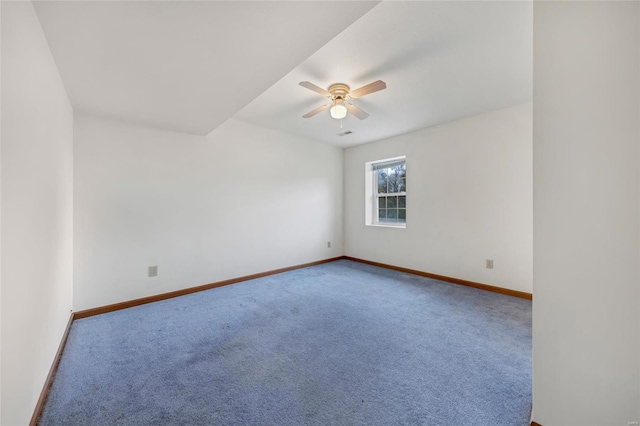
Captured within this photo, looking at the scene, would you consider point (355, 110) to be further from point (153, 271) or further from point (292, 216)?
point (153, 271)

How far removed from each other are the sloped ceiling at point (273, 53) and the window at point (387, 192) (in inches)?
64.3

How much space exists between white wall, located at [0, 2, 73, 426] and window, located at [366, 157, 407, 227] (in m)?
4.21

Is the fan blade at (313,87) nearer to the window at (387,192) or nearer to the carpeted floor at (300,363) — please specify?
the carpeted floor at (300,363)

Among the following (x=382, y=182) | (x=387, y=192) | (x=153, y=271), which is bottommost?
(x=153, y=271)

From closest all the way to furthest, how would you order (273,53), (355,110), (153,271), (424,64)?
(273,53)
(424,64)
(355,110)
(153,271)

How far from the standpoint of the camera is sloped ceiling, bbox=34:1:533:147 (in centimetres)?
135

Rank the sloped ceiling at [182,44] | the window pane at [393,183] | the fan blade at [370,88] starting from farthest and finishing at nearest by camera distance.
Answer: the window pane at [393,183], the fan blade at [370,88], the sloped ceiling at [182,44]

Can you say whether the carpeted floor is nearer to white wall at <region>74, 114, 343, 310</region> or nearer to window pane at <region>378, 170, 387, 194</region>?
white wall at <region>74, 114, 343, 310</region>

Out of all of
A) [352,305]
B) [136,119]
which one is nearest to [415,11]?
[352,305]

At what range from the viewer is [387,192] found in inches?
189

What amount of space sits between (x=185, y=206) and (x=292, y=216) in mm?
1726

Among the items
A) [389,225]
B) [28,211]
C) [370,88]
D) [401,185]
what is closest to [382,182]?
[401,185]

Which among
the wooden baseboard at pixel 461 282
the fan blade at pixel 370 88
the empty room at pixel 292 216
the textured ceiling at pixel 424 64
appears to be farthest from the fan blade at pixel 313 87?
the wooden baseboard at pixel 461 282

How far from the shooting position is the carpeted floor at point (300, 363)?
1386 millimetres
